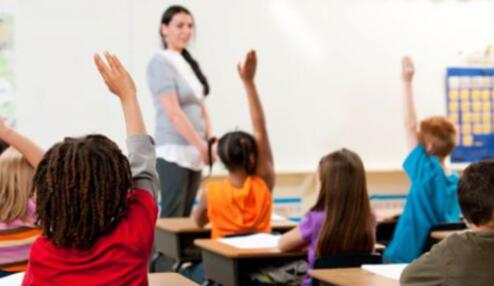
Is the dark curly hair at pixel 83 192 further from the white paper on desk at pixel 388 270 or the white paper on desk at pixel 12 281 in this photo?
the white paper on desk at pixel 388 270

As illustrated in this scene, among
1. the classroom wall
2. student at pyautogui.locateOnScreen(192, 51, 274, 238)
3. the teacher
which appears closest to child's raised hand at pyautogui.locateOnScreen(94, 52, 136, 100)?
student at pyautogui.locateOnScreen(192, 51, 274, 238)

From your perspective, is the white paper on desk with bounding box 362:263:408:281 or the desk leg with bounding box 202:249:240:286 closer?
the white paper on desk with bounding box 362:263:408:281

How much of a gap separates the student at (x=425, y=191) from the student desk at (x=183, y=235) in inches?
26.1

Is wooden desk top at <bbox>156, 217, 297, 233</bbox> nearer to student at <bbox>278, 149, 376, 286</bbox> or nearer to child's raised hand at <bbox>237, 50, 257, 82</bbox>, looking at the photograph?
child's raised hand at <bbox>237, 50, 257, 82</bbox>

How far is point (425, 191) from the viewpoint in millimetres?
5250

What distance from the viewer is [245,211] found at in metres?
4.82

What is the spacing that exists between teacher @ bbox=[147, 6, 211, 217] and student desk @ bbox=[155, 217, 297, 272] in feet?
1.75

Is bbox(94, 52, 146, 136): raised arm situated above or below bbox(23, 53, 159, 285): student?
above

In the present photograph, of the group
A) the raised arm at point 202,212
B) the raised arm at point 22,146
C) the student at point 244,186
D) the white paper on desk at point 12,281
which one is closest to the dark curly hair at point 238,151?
the student at point 244,186

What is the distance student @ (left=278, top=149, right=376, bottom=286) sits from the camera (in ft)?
12.7

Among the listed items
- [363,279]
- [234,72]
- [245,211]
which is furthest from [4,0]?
[363,279]

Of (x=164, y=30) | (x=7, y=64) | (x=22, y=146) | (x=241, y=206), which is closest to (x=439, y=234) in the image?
(x=241, y=206)

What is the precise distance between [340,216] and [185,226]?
1.52 metres

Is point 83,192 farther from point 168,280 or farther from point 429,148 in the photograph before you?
point 429,148
